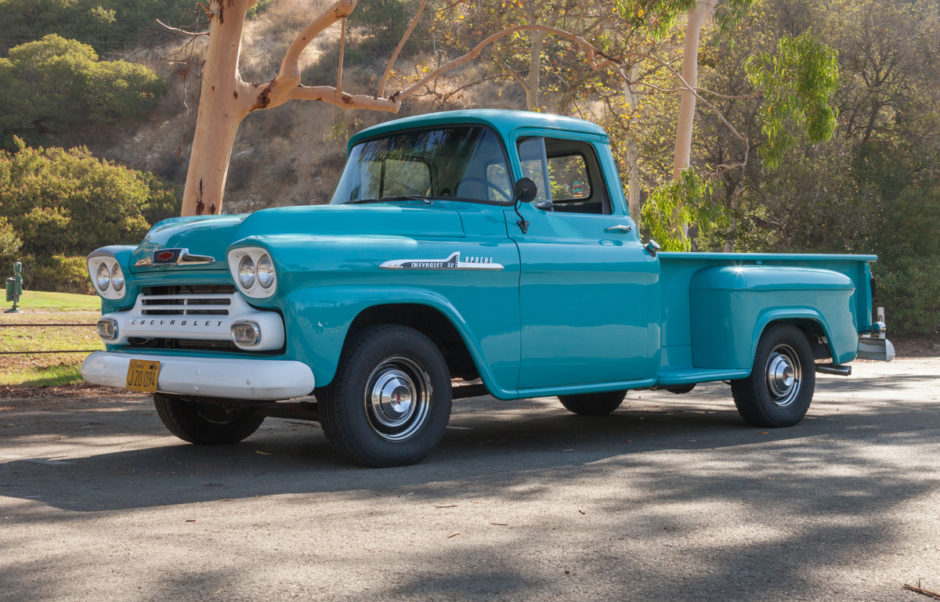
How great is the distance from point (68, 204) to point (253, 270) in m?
33.4

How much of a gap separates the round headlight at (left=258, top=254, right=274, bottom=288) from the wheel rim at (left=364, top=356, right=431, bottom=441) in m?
0.80

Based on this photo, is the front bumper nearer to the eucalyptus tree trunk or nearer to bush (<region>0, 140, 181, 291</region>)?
the eucalyptus tree trunk

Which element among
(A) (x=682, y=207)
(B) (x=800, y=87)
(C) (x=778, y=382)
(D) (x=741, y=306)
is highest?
(B) (x=800, y=87)

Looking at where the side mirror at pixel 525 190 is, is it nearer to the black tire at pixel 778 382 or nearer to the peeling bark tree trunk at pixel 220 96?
the black tire at pixel 778 382

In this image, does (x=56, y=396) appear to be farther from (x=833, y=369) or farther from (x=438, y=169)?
(x=833, y=369)

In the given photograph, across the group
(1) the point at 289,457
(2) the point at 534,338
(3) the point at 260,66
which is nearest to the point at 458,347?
(2) the point at 534,338

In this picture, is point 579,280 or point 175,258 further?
point 579,280

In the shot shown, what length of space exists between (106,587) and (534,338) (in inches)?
141

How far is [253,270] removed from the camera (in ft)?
18.2

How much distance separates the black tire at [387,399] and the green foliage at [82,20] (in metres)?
46.0

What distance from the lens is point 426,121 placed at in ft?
22.6

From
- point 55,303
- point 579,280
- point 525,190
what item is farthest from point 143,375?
point 55,303

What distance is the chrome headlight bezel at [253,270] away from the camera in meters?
5.48

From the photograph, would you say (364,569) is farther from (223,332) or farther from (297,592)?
(223,332)
